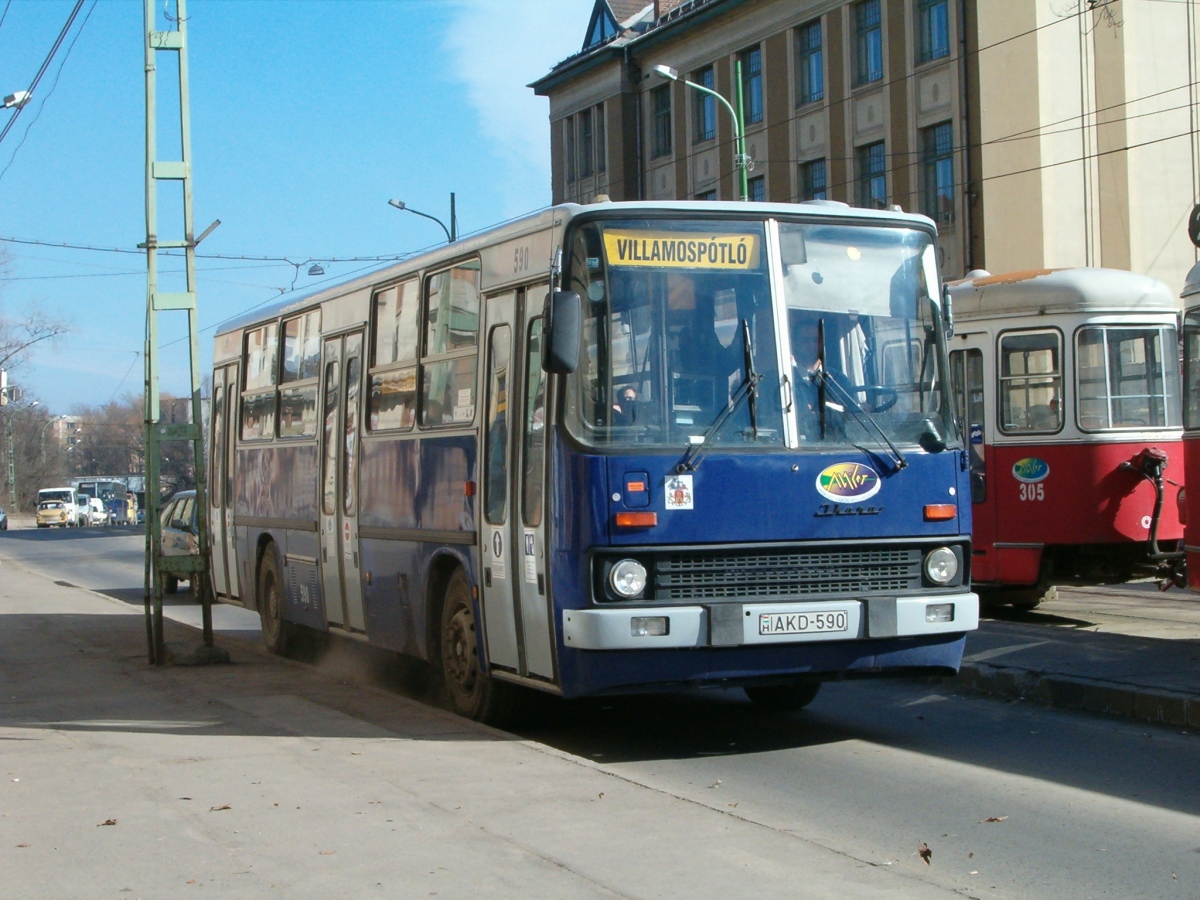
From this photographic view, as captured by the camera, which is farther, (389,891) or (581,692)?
(581,692)

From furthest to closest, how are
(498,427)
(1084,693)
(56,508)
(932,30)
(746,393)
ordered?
(56,508), (932,30), (1084,693), (498,427), (746,393)

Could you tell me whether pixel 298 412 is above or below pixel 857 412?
above

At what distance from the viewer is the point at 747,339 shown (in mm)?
8180

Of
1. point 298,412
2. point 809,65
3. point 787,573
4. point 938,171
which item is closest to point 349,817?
point 787,573

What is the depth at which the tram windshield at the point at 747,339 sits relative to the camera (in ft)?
26.3

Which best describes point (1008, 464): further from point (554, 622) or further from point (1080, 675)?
point (554, 622)

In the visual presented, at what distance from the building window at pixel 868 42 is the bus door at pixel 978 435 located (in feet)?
73.3

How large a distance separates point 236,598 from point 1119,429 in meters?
8.61

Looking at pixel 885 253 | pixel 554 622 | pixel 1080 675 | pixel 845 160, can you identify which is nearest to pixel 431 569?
pixel 554 622

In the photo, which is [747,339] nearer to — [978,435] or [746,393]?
[746,393]

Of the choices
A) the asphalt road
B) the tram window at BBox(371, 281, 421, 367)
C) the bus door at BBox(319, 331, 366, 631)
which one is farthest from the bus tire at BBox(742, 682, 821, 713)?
the tram window at BBox(371, 281, 421, 367)

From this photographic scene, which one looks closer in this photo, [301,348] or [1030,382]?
[301,348]

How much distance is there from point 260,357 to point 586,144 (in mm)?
34939

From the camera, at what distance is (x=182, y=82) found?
1270 centimetres
